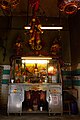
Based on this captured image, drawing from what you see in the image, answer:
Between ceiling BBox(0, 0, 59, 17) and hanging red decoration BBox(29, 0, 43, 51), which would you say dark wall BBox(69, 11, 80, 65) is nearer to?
ceiling BBox(0, 0, 59, 17)

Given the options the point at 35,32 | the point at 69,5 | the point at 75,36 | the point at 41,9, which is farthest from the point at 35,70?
the point at 69,5

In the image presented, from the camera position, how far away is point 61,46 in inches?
297

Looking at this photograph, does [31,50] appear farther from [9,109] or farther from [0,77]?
[9,109]

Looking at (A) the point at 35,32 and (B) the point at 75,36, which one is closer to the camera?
(A) the point at 35,32

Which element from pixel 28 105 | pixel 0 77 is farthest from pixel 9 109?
pixel 0 77

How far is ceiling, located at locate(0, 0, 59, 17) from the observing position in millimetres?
6484

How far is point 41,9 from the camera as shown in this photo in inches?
279

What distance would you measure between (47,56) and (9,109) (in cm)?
255

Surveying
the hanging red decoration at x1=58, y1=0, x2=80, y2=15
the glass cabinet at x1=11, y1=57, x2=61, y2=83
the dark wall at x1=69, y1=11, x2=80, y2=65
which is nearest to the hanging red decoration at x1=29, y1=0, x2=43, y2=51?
the glass cabinet at x1=11, y1=57, x2=61, y2=83

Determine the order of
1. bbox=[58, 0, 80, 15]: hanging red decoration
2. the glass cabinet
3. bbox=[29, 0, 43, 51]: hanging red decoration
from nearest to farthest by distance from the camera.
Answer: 1. bbox=[58, 0, 80, 15]: hanging red decoration
2. bbox=[29, 0, 43, 51]: hanging red decoration
3. the glass cabinet

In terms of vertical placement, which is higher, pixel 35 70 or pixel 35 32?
pixel 35 32

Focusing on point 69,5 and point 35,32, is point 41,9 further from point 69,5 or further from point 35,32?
point 69,5

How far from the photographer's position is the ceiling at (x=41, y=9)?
6.48m

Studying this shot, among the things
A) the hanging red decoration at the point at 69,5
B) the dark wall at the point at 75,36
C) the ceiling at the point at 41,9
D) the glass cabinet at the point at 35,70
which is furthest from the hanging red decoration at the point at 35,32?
the dark wall at the point at 75,36
